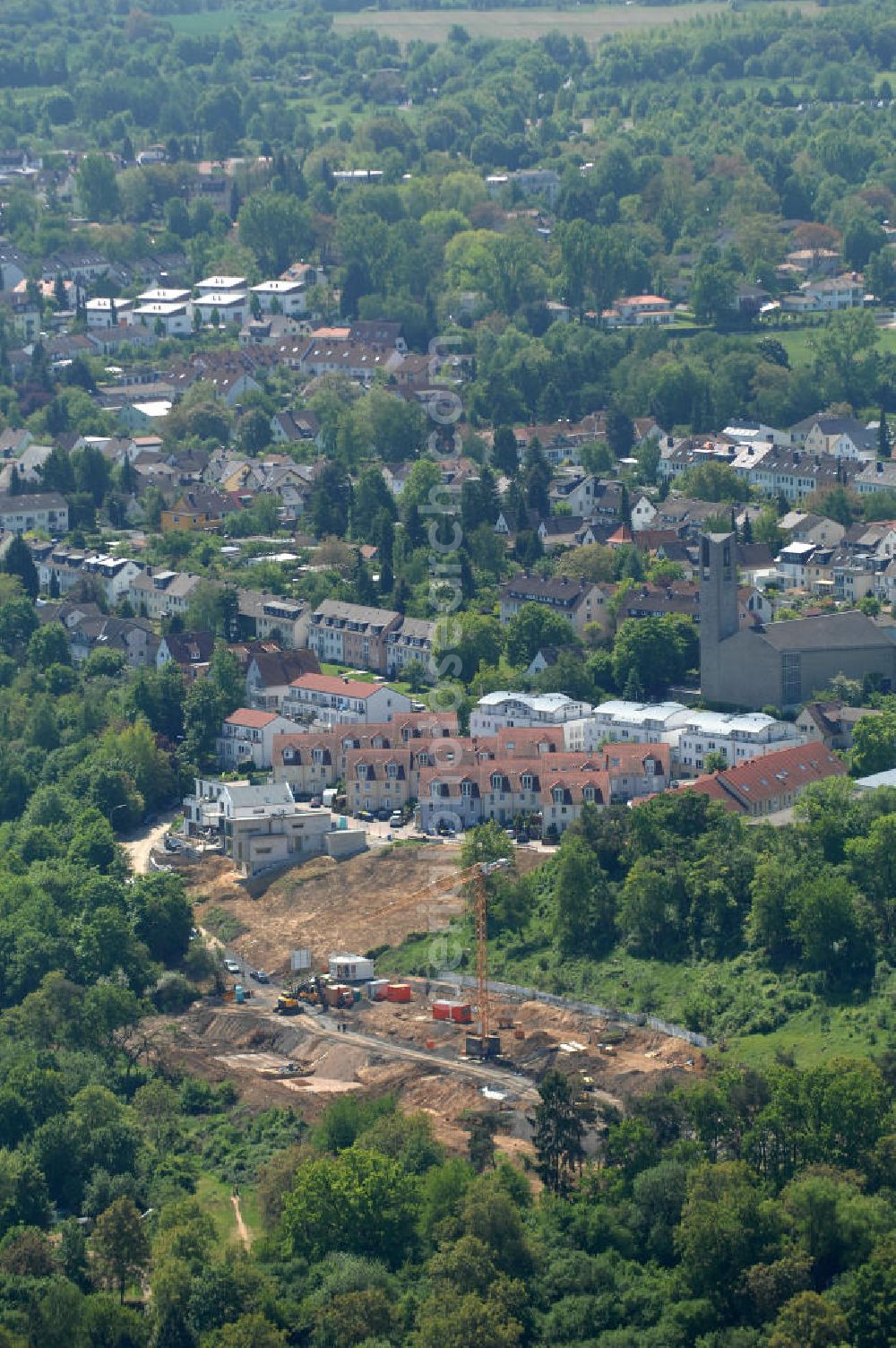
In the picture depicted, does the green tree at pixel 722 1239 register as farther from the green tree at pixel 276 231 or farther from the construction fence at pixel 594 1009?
the green tree at pixel 276 231

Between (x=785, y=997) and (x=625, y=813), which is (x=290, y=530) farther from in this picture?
(x=785, y=997)

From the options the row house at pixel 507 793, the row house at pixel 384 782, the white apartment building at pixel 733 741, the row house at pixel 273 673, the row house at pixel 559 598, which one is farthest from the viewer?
the row house at pixel 559 598

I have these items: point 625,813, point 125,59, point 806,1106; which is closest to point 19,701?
point 625,813

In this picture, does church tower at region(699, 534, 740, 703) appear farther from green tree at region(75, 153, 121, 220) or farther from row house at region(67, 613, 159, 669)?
green tree at region(75, 153, 121, 220)

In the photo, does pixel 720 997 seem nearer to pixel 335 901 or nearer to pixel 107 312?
pixel 335 901

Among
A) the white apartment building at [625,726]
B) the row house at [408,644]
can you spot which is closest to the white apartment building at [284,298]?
the row house at [408,644]

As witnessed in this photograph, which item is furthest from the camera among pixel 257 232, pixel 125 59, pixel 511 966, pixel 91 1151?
pixel 125 59
